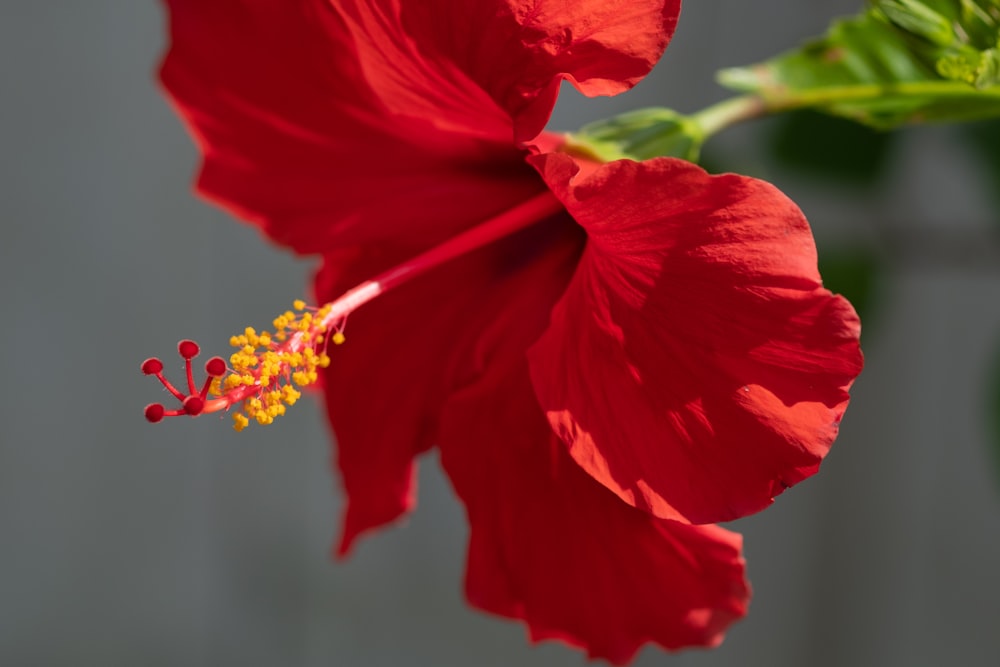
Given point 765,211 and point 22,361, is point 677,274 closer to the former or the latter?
point 765,211

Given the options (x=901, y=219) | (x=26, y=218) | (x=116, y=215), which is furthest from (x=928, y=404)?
(x=26, y=218)

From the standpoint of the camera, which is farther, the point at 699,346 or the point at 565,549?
the point at 565,549

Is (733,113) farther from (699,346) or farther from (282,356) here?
(282,356)

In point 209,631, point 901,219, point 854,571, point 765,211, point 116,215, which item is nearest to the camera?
point 765,211

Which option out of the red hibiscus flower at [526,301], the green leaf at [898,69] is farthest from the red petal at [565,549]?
the green leaf at [898,69]

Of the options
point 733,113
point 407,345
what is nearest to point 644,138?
point 733,113

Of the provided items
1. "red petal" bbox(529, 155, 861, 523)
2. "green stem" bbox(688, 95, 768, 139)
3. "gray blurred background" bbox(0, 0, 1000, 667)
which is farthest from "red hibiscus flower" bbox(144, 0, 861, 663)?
"gray blurred background" bbox(0, 0, 1000, 667)

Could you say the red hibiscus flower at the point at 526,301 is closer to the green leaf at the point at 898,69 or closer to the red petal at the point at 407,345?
the red petal at the point at 407,345
